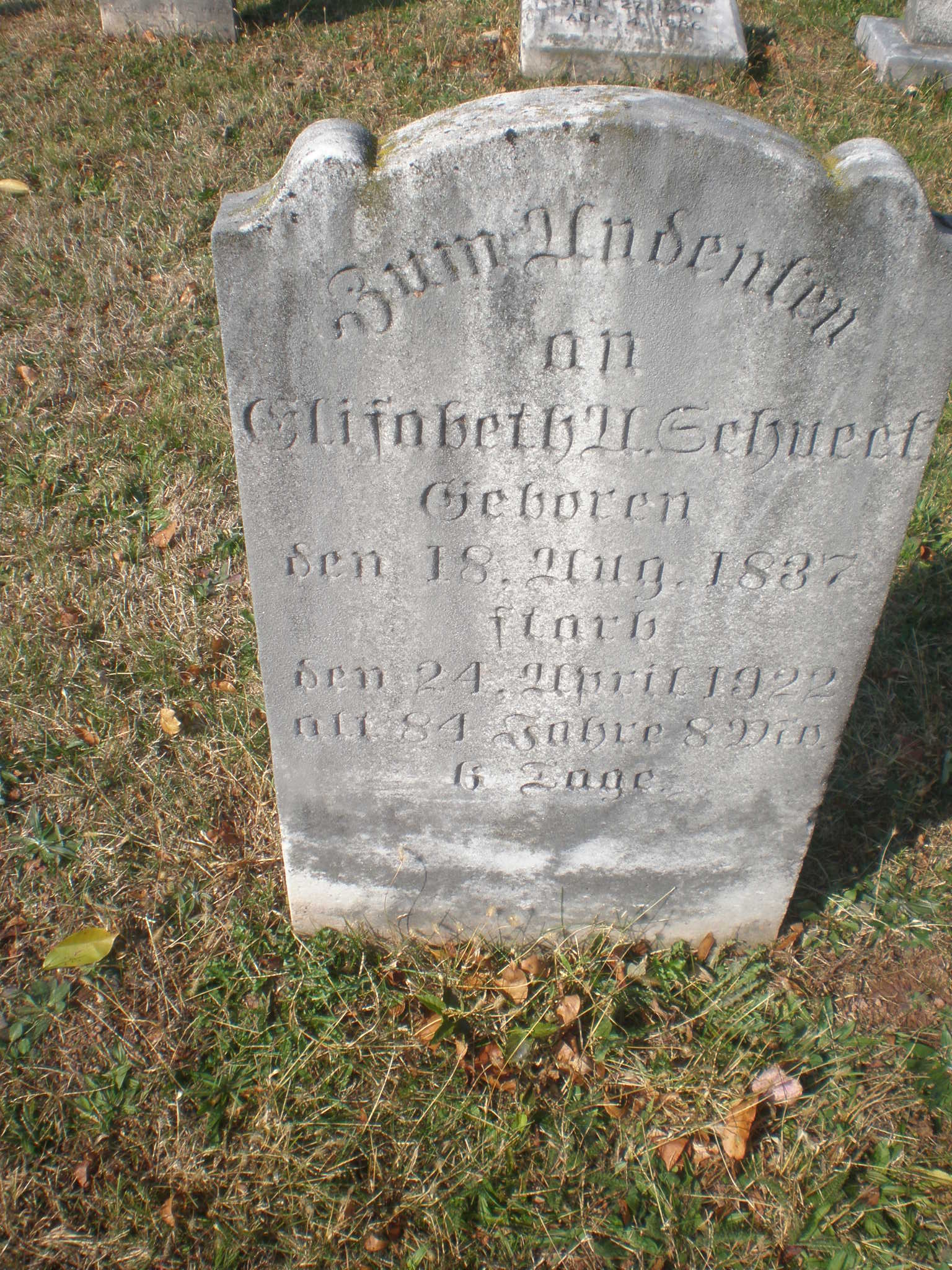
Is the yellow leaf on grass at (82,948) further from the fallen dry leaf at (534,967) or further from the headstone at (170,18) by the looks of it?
the headstone at (170,18)

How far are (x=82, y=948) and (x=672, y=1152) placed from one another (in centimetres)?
166

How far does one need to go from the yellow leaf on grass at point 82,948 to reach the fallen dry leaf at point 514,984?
3.61 feet

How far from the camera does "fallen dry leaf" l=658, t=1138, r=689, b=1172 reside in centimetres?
232

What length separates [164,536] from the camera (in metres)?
3.97

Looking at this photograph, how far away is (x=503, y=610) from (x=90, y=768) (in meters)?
1.70

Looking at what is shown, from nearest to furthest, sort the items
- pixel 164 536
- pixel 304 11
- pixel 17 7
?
pixel 164 536
pixel 304 11
pixel 17 7

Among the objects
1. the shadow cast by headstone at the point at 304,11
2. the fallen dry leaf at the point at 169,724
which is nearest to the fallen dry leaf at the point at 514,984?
the fallen dry leaf at the point at 169,724

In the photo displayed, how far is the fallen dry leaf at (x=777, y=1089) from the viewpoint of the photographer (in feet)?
7.88

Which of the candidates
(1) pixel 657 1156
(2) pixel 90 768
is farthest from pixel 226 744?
(1) pixel 657 1156

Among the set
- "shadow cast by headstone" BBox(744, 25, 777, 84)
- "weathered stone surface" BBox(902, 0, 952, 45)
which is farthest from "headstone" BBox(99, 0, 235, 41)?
"weathered stone surface" BBox(902, 0, 952, 45)

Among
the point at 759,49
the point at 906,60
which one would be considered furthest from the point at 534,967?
the point at 759,49

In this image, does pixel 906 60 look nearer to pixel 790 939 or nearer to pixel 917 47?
pixel 917 47

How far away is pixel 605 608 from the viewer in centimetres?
215

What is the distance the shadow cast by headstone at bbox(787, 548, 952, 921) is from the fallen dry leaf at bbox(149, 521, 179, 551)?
270cm
